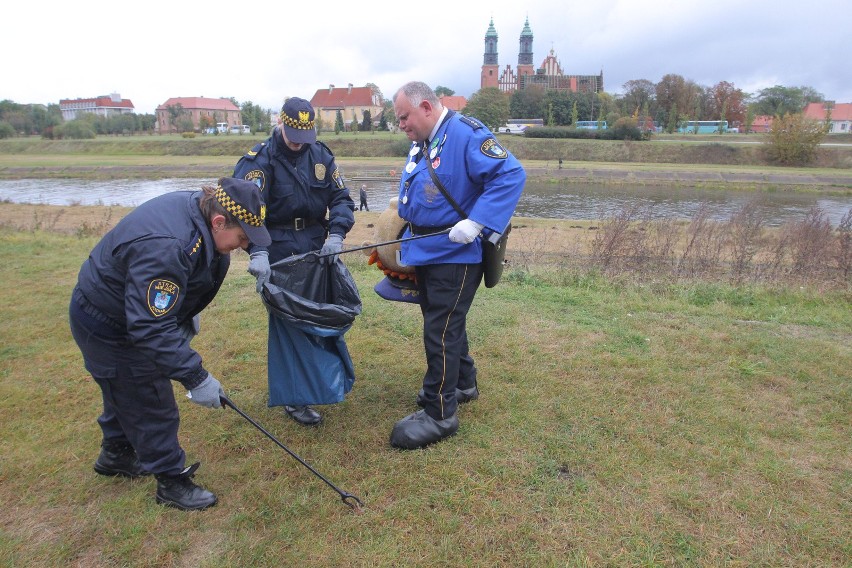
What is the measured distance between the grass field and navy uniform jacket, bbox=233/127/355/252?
131cm

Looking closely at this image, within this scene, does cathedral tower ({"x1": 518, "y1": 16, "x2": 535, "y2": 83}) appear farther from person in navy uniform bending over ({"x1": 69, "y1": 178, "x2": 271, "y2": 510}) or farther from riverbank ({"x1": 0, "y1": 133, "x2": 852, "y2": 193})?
person in navy uniform bending over ({"x1": 69, "y1": 178, "x2": 271, "y2": 510})

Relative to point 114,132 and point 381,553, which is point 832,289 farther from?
point 114,132

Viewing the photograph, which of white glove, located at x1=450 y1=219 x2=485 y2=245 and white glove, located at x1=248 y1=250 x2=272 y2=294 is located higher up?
white glove, located at x1=450 y1=219 x2=485 y2=245

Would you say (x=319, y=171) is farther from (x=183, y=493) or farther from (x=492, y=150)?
(x=183, y=493)

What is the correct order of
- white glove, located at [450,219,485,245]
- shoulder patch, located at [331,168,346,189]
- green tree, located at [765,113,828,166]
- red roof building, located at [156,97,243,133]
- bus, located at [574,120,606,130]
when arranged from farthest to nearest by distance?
1. red roof building, located at [156,97,243,133]
2. bus, located at [574,120,606,130]
3. green tree, located at [765,113,828,166]
4. shoulder patch, located at [331,168,346,189]
5. white glove, located at [450,219,485,245]

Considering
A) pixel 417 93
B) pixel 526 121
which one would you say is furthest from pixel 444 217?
pixel 526 121

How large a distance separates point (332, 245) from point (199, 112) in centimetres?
12340

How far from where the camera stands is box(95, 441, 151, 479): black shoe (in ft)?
9.94

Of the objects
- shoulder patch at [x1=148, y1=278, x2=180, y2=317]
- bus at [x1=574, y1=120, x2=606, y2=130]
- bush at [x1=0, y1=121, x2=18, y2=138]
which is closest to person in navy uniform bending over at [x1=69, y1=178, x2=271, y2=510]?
shoulder patch at [x1=148, y1=278, x2=180, y2=317]

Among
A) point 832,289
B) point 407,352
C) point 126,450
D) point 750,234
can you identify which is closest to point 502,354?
point 407,352

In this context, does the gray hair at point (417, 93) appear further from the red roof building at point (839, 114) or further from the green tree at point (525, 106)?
the red roof building at point (839, 114)

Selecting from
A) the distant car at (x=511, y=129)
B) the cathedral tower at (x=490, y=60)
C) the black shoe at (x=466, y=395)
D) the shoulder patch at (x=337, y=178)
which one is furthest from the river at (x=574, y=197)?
the cathedral tower at (x=490, y=60)

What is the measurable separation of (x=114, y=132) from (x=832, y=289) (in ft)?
319

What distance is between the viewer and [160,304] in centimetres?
232
